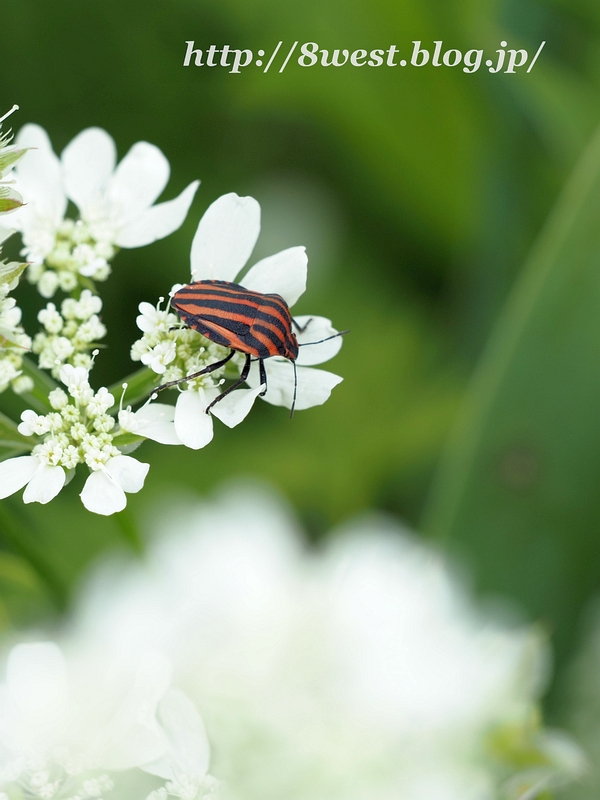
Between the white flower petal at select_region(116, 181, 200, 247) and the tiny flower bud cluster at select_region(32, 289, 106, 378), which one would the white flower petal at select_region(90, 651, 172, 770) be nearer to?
the tiny flower bud cluster at select_region(32, 289, 106, 378)

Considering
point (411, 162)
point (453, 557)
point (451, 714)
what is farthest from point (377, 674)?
point (411, 162)

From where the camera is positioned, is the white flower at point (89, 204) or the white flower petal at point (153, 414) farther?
the white flower at point (89, 204)

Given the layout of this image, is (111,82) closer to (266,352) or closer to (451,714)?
(266,352)

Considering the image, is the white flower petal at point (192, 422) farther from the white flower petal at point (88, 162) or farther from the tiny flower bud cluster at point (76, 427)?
the white flower petal at point (88, 162)

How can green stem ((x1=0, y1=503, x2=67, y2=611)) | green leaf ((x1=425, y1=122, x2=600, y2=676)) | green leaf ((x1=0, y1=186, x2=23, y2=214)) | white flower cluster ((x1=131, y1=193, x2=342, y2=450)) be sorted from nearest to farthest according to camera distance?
green leaf ((x1=0, y1=186, x2=23, y2=214)) < white flower cluster ((x1=131, y1=193, x2=342, y2=450)) < green stem ((x1=0, y1=503, x2=67, y2=611)) < green leaf ((x1=425, y1=122, x2=600, y2=676))

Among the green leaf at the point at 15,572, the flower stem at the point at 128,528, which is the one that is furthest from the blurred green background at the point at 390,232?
the flower stem at the point at 128,528

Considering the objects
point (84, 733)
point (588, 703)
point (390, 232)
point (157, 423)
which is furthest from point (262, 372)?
point (390, 232)

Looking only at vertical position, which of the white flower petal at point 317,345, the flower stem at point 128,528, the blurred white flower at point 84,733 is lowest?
the blurred white flower at point 84,733

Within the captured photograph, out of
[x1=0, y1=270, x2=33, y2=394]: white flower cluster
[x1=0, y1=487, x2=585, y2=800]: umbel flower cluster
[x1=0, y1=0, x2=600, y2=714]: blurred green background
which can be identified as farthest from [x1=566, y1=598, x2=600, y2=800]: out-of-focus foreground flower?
[x1=0, y1=270, x2=33, y2=394]: white flower cluster
